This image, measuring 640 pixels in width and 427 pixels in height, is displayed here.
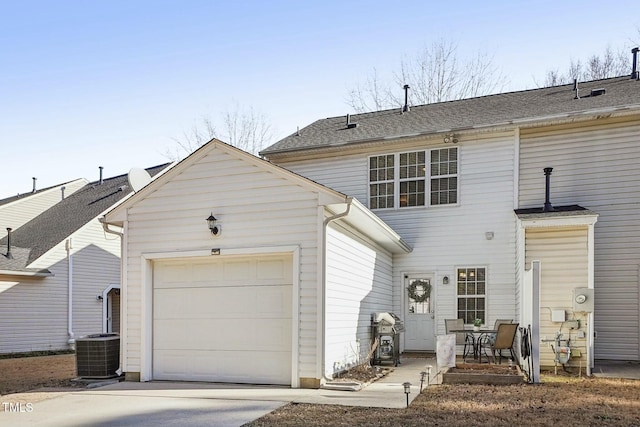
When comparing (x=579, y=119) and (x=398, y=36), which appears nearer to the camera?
(x=579, y=119)

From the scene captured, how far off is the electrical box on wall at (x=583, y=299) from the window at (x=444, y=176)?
363 cm

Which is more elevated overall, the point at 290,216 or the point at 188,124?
the point at 188,124

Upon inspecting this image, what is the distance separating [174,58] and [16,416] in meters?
9.10

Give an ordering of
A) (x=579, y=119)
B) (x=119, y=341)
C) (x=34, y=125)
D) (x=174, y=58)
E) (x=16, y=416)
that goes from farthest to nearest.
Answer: (x=34, y=125) → (x=174, y=58) → (x=579, y=119) → (x=119, y=341) → (x=16, y=416)

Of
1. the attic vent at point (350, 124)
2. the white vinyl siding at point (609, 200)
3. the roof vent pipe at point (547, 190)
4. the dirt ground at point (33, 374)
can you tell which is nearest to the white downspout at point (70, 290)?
the dirt ground at point (33, 374)

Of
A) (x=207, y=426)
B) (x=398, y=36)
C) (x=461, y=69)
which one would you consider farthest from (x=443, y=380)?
(x=461, y=69)

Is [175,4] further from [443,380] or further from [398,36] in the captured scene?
[443,380]

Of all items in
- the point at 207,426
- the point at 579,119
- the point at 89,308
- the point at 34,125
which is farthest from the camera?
the point at 89,308

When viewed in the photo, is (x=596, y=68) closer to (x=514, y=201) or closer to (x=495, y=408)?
(x=514, y=201)

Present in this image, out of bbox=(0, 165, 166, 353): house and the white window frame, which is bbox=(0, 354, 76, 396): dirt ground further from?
the white window frame

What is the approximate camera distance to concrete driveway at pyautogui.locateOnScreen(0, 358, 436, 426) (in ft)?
18.5

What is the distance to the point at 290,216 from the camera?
7.71 meters

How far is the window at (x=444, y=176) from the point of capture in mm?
12016

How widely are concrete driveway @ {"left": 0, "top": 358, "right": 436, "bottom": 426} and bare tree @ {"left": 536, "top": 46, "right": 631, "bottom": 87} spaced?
60.0 ft
